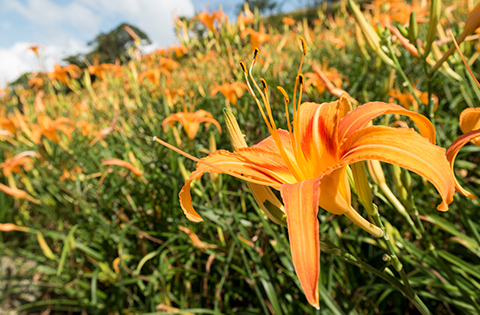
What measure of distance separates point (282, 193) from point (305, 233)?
0.29 ft

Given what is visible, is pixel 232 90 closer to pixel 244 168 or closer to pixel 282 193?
pixel 244 168

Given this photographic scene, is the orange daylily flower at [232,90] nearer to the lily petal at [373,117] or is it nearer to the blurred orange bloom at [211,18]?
the blurred orange bloom at [211,18]

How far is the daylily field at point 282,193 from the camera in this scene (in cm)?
57

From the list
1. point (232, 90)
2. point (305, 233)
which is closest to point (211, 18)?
point (232, 90)

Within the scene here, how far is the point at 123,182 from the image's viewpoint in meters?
2.03

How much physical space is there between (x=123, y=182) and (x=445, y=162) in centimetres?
192

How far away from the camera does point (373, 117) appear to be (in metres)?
0.57

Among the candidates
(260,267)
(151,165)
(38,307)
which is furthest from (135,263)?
(260,267)

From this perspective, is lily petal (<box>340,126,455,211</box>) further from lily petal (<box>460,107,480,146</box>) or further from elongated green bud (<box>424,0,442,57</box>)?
elongated green bud (<box>424,0,442,57</box>)

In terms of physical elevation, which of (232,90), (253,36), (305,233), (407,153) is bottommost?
(305,233)

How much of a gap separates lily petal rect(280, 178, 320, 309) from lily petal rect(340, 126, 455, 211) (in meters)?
0.09

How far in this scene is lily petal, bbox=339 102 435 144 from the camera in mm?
→ 525

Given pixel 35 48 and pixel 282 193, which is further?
pixel 35 48

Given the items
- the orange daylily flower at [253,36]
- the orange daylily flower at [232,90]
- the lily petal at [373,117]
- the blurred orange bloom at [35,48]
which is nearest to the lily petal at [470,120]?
the lily petal at [373,117]
